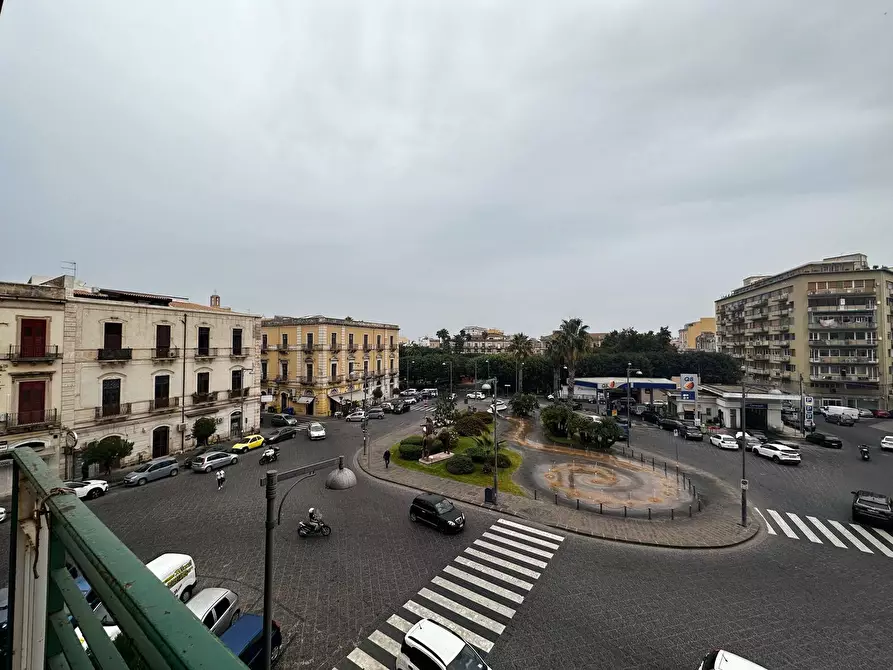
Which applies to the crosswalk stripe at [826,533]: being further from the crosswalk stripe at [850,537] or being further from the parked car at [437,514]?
the parked car at [437,514]

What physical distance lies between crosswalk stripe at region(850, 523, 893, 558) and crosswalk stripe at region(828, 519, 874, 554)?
448mm

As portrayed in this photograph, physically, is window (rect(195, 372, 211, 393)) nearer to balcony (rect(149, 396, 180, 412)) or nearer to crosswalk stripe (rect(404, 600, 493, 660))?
balcony (rect(149, 396, 180, 412))

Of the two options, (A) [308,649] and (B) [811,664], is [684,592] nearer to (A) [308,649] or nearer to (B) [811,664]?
(B) [811,664]

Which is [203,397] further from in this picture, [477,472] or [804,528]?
[804,528]

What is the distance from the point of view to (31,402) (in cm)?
2405

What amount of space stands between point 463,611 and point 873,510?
21.3 m

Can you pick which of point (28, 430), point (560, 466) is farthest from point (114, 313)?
point (560, 466)

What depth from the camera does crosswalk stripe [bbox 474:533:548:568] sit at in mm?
15922

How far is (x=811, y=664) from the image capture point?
11.1m

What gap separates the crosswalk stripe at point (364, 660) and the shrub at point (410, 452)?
19.2 m

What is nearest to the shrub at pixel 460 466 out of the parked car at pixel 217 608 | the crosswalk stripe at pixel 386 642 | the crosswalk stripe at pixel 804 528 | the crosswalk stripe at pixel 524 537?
the crosswalk stripe at pixel 524 537

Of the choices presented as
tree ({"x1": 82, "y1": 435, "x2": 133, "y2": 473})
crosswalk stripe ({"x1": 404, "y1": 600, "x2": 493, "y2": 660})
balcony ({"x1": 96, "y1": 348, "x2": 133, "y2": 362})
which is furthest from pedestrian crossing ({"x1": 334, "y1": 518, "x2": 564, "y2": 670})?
balcony ({"x1": 96, "y1": 348, "x2": 133, "y2": 362})

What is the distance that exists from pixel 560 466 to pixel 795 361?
50.7m

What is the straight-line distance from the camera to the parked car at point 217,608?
11.4m
